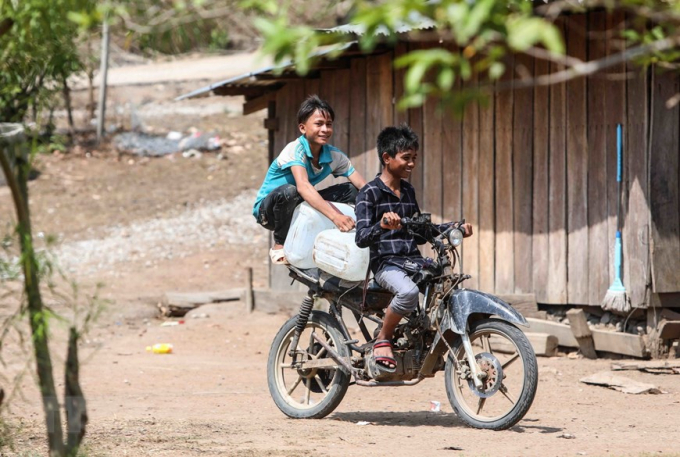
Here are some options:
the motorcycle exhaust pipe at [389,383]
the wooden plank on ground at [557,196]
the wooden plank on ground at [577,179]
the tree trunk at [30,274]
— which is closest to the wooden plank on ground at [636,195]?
the wooden plank on ground at [577,179]

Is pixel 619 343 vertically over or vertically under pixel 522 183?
under

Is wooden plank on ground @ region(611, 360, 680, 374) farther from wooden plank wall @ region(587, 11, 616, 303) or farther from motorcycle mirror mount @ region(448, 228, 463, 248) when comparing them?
motorcycle mirror mount @ region(448, 228, 463, 248)

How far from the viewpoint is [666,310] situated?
911 centimetres

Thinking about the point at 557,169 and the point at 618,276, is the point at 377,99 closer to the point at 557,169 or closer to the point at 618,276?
the point at 557,169

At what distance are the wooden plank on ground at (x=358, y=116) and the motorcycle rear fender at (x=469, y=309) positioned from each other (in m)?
5.14

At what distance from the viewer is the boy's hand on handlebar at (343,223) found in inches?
251

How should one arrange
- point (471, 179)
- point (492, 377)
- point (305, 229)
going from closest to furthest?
1. point (492, 377)
2. point (305, 229)
3. point (471, 179)

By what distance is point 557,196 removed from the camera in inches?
378

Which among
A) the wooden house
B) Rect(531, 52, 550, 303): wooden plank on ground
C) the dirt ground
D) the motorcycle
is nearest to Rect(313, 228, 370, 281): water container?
the motorcycle

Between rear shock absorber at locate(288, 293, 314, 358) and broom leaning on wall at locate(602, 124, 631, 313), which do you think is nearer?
rear shock absorber at locate(288, 293, 314, 358)

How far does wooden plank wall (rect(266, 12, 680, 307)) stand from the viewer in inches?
352

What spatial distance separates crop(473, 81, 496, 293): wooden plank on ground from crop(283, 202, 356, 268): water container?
375 cm

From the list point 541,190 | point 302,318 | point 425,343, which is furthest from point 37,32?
point 541,190

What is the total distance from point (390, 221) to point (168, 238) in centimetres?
1196
